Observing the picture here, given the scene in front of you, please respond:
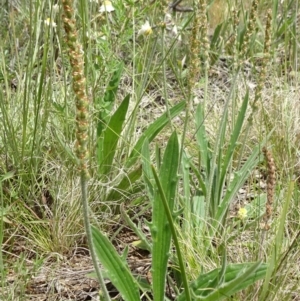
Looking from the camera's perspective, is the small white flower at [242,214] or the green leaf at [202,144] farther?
the green leaf at [202,144]

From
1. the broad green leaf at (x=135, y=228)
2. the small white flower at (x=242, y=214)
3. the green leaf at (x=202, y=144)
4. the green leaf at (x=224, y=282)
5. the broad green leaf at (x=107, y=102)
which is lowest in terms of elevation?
the green leaf at (x=224, y=282)

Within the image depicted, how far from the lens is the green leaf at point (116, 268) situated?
1174mm

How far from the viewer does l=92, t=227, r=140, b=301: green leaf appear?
117 cm

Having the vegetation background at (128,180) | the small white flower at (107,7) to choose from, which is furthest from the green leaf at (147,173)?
the small white flower at (107,7)

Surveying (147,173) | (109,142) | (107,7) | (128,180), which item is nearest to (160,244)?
(147,173)

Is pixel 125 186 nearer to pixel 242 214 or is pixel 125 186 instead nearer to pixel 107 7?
pixel 242 214

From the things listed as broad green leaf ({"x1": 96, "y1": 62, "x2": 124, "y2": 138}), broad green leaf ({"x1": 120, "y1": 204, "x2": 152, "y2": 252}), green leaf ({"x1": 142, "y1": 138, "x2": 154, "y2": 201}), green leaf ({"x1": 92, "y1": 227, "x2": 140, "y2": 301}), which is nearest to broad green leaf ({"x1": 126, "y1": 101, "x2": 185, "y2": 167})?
broad green leaf ({"x1": 96, "y1": 62, "x2": 124, "y2": 138})

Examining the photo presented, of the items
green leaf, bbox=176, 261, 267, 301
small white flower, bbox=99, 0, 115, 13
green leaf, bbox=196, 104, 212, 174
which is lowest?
green leaf, bbox=176, 261, 267, 301

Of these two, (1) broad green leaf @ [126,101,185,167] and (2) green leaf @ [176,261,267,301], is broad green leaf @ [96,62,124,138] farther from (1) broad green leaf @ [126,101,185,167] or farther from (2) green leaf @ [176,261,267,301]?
(2) green leaf @ [176,261,267,301]

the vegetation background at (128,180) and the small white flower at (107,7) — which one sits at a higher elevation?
the small white flower at (107,7)

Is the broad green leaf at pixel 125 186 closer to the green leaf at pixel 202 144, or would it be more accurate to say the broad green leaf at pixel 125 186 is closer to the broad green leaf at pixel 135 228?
the green leaf at pixel 202 144

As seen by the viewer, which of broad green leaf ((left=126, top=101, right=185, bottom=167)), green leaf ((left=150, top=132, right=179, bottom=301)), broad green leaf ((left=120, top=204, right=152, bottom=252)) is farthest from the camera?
broad green leaf ((left=126, top=101, right=185, bottom=167))

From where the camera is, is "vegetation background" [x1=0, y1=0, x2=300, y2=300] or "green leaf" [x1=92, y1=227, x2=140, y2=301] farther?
"vegetation background" [x1=0, y1=0, x2=300, y2=300]

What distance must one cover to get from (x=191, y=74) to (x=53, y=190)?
70cm
